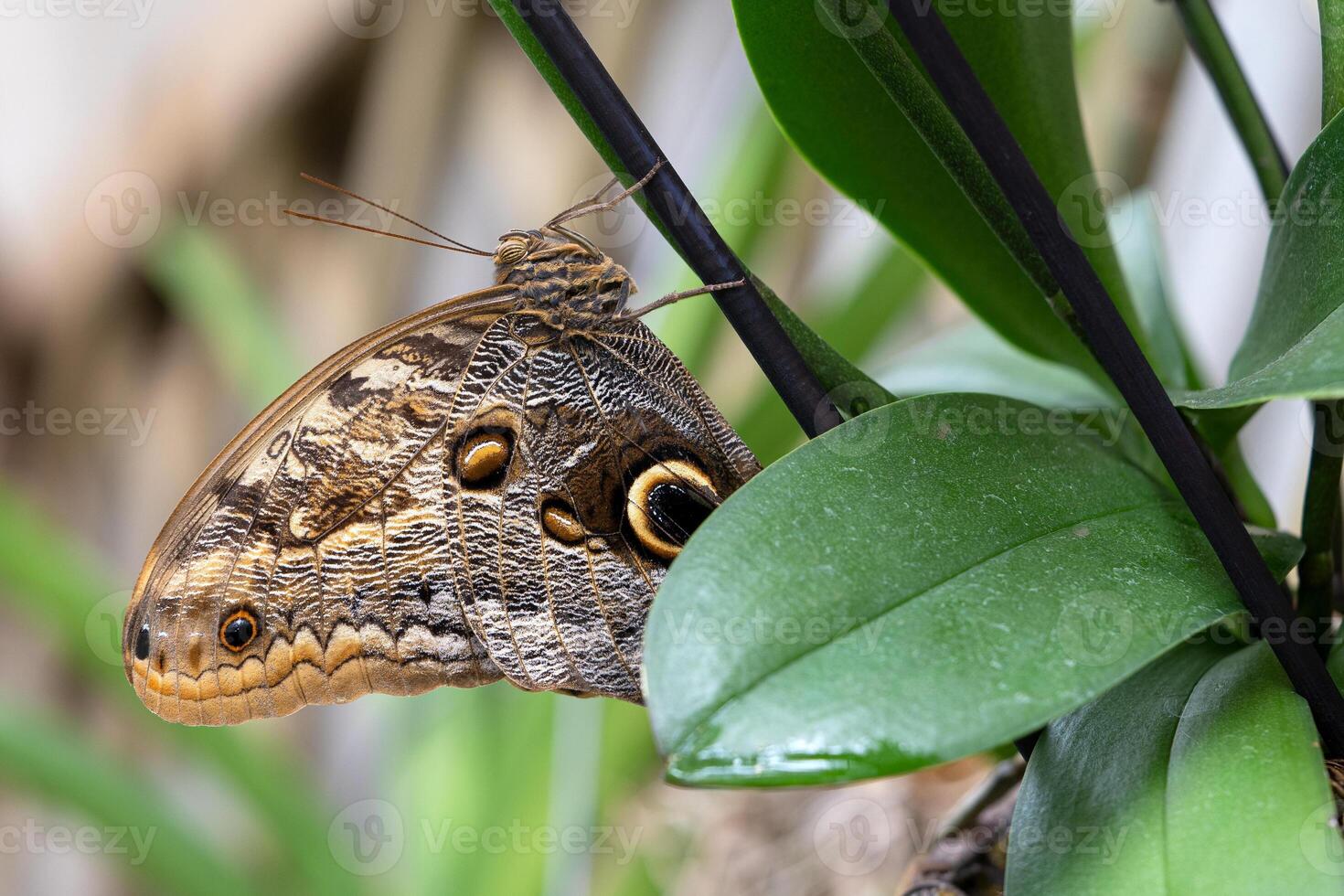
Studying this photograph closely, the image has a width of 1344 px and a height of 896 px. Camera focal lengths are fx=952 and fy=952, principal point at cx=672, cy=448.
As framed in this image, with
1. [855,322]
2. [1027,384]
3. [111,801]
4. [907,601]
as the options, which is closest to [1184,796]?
[907,601]

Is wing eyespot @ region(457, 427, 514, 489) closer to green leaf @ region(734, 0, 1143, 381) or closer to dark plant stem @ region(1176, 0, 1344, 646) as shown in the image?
green leaf @ region(734, 0, 1143, 381)

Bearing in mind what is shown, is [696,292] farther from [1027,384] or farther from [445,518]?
[1027,384]

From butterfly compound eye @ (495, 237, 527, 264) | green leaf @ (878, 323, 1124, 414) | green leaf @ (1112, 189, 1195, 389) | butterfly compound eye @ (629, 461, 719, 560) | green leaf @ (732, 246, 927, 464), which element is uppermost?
butterfly compound eye @ (495, 237, 527, 264)

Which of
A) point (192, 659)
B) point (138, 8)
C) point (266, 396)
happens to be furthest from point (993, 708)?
point (138, 8)

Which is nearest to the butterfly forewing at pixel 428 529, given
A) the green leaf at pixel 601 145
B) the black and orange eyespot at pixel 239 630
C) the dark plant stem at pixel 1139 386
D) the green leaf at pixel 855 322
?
the black and orange eyespot at pixel 239 630

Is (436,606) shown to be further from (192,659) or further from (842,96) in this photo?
(842,96)

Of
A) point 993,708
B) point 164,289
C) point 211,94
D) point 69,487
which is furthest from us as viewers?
point 69,487

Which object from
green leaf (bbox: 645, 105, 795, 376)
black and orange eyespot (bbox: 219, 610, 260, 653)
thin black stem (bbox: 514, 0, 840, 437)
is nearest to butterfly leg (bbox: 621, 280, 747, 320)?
thin black stem (bbox: 514, 0, 840, 437)
